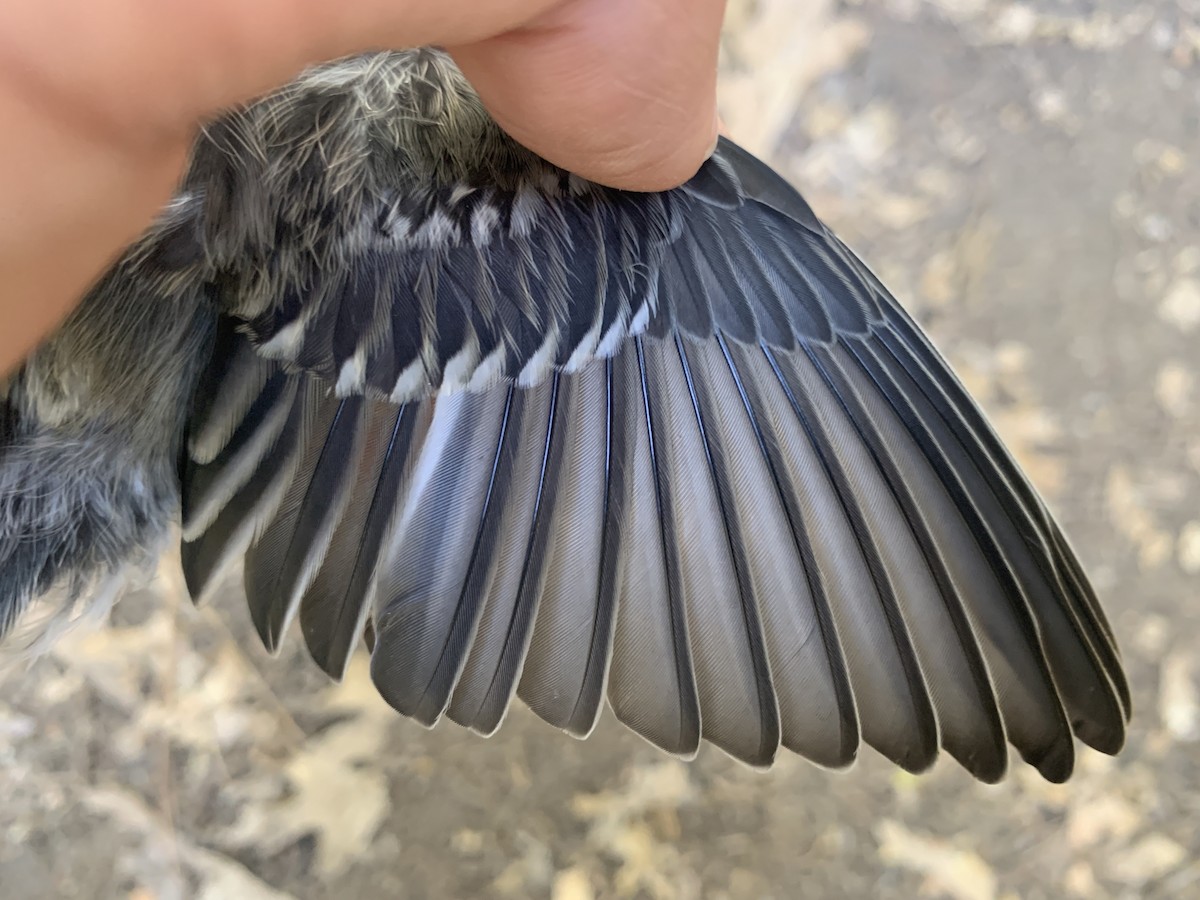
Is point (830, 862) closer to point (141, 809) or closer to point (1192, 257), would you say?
point (141, 809)

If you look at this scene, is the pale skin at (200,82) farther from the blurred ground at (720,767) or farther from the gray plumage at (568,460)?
the blurred ground at (720,767)

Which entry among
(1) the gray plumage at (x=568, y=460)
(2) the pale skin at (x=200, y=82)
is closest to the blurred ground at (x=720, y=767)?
(1) the gray plumage at (x=568, y=460)

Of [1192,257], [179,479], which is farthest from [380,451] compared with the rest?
[1192,257]

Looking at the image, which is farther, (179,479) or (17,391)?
(179,479)

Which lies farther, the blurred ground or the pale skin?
the blurred ground

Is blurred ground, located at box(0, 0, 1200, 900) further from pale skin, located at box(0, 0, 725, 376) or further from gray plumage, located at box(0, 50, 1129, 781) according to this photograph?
pale skin, located at box(0, 0, 725, 376)

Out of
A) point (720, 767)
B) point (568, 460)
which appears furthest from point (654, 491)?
point (720, 767)

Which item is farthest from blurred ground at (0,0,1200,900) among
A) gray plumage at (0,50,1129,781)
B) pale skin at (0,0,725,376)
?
pale skin at (0,0,725,376)
